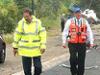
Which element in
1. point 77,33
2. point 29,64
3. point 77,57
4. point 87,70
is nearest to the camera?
point 29,64

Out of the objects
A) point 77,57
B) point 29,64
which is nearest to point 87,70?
point 77,57

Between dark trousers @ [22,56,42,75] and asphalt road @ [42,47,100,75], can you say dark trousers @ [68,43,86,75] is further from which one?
asphalt road @ [42,47,100,75]

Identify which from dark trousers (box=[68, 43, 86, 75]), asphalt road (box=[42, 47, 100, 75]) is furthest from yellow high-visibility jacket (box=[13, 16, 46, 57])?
asphalt road (box=[42, 47, 100, 75])

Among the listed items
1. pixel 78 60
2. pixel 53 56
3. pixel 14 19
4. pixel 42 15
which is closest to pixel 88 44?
pixel 78 60

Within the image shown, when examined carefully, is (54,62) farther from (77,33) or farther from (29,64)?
(29,64)

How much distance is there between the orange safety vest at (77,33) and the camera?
11383 mm

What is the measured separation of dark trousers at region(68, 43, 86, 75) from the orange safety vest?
120mm

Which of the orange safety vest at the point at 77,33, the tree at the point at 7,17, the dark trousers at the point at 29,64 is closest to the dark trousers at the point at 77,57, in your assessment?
the orange safety vest at the point at 77,33

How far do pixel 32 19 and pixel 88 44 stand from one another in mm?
2280

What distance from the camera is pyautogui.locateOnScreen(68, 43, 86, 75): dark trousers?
1148 cm

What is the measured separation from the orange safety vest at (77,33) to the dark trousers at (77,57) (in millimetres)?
120

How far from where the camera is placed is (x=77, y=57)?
11.6 metres

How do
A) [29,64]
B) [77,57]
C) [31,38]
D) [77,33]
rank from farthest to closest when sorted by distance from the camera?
[77,57], [77,33], [29,64], [31,38]

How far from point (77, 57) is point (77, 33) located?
0.64m
